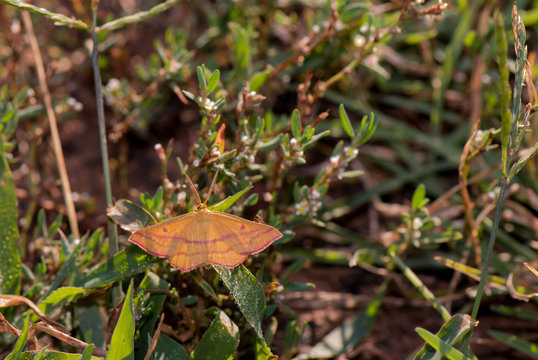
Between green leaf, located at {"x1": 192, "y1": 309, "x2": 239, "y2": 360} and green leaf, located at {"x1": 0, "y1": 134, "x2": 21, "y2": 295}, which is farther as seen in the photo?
green leaf, located at {"x1": 0, "y1": 134, "x2": 21, "y2": 295}

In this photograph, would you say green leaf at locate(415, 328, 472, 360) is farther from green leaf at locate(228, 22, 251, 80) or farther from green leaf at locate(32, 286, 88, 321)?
green leaf at locate(228, 22, 251, 80)

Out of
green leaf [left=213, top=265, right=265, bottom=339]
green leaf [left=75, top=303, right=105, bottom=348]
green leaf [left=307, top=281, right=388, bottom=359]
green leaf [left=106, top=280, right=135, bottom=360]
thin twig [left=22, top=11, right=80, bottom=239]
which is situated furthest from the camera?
thin twig [left=22, top=11, right=80, bottom=239]

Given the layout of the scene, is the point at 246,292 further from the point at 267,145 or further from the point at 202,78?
the point at 202,78

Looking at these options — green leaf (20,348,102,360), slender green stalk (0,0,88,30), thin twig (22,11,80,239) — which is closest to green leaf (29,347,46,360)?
green leaf (20,348,102,360)

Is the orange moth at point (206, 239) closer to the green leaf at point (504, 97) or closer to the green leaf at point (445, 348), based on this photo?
the green leaf at point (445, 348)

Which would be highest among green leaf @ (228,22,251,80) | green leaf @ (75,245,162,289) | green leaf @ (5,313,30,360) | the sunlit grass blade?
green leaf @ (228,22,251,80)

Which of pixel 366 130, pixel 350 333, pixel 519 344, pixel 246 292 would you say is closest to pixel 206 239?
pixel 246 292

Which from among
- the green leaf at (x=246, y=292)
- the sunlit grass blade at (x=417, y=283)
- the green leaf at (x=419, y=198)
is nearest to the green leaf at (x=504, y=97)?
the green leaf at (x=419, y=198)
